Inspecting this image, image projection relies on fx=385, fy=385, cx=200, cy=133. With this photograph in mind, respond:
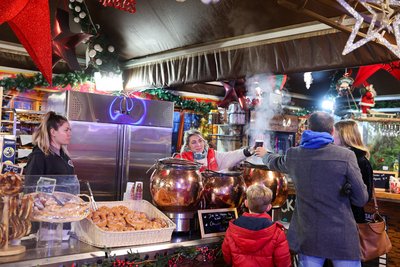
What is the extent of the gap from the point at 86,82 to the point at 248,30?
167 inches

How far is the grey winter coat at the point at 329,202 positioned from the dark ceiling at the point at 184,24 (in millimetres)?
1095

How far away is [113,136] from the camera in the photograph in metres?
5.92

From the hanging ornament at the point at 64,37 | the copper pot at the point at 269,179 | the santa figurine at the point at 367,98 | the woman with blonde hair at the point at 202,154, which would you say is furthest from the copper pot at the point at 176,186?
the santa figurine at the point at 367,98

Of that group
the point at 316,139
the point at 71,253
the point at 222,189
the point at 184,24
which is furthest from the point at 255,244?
the point at 184,24

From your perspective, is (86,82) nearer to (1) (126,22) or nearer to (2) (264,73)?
(1) (126,22)

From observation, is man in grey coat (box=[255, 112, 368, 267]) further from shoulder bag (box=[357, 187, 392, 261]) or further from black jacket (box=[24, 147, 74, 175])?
black jacket (box=[24, 147, 74, 175])

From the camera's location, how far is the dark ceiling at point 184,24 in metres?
4.07

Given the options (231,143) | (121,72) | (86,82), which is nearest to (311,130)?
(121,72)

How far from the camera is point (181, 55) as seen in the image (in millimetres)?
5676

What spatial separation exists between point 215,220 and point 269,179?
0.62 m

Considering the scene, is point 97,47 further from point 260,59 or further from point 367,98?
point 367,98

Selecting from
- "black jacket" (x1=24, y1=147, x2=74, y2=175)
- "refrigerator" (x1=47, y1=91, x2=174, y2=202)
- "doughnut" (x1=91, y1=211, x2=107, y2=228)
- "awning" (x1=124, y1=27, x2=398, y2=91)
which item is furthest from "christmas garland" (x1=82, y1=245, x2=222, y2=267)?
"refrigerator" (x1=47, y1=91, x2=174, y2=202)

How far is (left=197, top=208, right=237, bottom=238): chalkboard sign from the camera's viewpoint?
8.92ft

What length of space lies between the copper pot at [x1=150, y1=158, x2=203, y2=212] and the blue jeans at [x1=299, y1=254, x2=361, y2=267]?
0.98 metres
